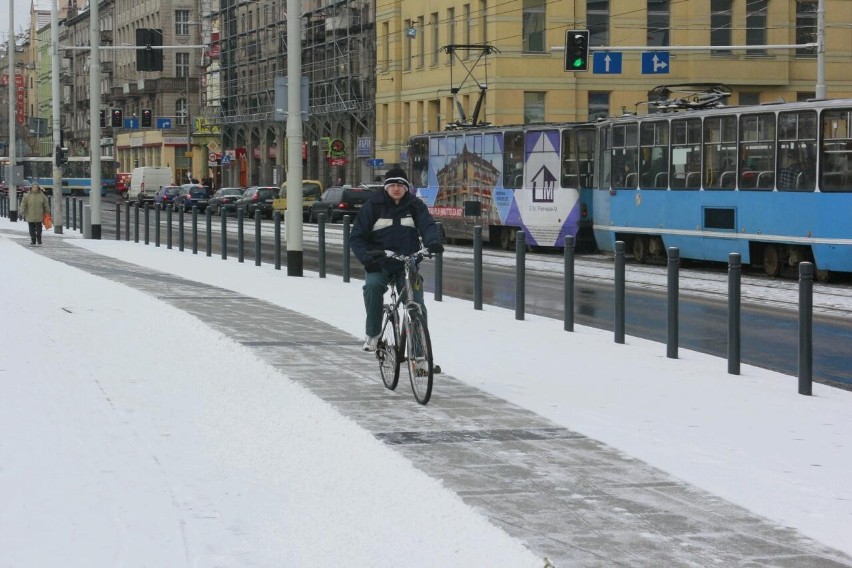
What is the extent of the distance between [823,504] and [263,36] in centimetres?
8019

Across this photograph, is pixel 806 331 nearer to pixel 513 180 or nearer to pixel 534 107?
pixel 513 180

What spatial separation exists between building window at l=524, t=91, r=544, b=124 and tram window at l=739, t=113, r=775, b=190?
33243 mm

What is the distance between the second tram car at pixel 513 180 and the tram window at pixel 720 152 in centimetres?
536

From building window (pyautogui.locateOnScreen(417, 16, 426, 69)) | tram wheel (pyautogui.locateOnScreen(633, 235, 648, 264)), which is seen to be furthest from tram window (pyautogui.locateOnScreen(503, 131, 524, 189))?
building window (pyautogui.locateOnScreen(417, 16, 426, 69))

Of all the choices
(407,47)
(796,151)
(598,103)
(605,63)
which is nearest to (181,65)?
(407,47)

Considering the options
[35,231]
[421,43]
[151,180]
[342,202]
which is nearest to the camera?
[35,231]

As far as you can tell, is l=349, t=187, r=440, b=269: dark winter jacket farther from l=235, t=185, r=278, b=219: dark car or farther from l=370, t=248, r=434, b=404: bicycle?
l=235, t=185, r=278, b=219: dark car

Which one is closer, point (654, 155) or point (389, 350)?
point (389, 350)

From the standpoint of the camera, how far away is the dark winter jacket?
1114cm

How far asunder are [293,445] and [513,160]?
28498 mm

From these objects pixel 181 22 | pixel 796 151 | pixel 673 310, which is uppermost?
pixel 181 22

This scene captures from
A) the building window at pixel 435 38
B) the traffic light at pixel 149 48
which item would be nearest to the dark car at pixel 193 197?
the building window at pixel 435 38

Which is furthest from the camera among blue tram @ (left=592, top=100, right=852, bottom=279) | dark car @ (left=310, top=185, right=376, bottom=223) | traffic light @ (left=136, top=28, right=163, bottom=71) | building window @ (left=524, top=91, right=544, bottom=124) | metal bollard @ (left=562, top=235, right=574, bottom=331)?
building window @ (left=524, top=91, right=544, bottom=124)

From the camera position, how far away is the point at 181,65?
373 feet
